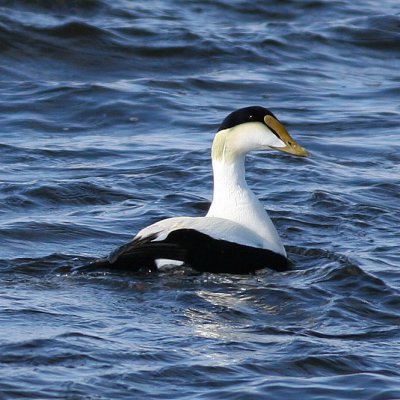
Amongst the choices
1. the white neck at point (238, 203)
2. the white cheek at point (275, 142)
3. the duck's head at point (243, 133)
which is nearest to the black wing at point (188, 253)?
the white neck at point (238, 203)

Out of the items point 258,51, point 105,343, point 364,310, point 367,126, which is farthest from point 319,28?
point 105,343

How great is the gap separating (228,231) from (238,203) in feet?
1.34

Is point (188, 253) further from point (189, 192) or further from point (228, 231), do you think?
point (189, 192)

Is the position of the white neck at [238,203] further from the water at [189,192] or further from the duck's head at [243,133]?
the water at [189,192]

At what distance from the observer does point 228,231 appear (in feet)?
25.5

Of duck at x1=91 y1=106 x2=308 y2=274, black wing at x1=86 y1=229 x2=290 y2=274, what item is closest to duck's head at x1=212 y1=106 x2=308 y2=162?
duck at x1=91 y1=106 x2=308 y2=274

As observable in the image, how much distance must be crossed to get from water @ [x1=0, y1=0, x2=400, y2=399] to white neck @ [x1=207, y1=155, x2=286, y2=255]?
31 cm

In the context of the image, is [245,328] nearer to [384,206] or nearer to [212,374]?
[212,374]

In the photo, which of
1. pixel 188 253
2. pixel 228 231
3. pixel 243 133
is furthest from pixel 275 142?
pixel 188 253

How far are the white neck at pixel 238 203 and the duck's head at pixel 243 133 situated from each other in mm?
56

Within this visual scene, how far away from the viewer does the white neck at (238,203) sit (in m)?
8.03

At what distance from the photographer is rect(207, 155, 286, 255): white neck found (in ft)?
26.3

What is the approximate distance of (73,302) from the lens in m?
7.11

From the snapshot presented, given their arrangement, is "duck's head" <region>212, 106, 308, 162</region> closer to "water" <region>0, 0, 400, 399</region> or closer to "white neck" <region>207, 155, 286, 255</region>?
"white neck" <region>207, 155, 286, 255</region>
